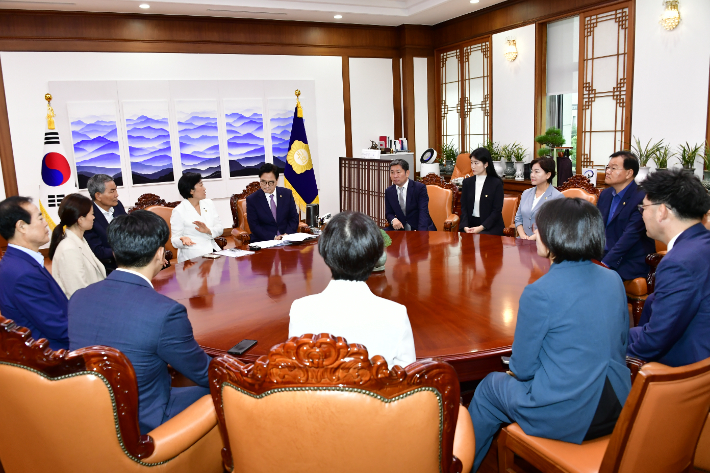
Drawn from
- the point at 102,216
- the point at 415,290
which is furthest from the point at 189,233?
the point at 415,290

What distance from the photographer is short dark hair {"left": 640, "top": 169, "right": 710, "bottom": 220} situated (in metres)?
2.04

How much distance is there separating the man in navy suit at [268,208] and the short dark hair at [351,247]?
310cm

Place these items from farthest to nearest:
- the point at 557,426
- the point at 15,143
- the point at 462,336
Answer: the point at 15,143 → the point at 462,336 → the point at 557,426

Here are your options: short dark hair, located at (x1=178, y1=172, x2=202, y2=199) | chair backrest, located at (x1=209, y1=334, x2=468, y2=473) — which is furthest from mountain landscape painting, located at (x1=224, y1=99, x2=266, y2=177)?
chair backrest, located at (x1=209, y1=334, x2=468, y2=473)

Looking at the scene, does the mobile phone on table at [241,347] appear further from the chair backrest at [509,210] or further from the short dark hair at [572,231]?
the chair backrest at [509,210]

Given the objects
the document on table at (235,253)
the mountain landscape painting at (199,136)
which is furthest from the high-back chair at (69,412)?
the mountain landscape painting at (199,136)

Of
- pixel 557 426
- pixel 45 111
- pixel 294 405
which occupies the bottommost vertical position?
pixel 557 426

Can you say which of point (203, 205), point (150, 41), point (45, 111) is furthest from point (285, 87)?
point (203, 205)

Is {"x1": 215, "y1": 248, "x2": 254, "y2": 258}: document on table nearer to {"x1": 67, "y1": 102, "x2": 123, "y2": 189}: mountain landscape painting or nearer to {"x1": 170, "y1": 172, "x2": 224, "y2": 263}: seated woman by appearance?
{"x1": 170, "y1": 172, "x2": 224, "y2": 263}: seated woman

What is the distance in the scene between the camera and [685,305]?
5.89 ft

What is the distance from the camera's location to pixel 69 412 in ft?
4.57

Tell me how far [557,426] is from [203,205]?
11.8 ft

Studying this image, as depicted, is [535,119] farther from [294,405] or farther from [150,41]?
[294,405]

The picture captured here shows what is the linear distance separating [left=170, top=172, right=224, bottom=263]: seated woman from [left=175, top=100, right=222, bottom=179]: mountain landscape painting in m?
3.19
